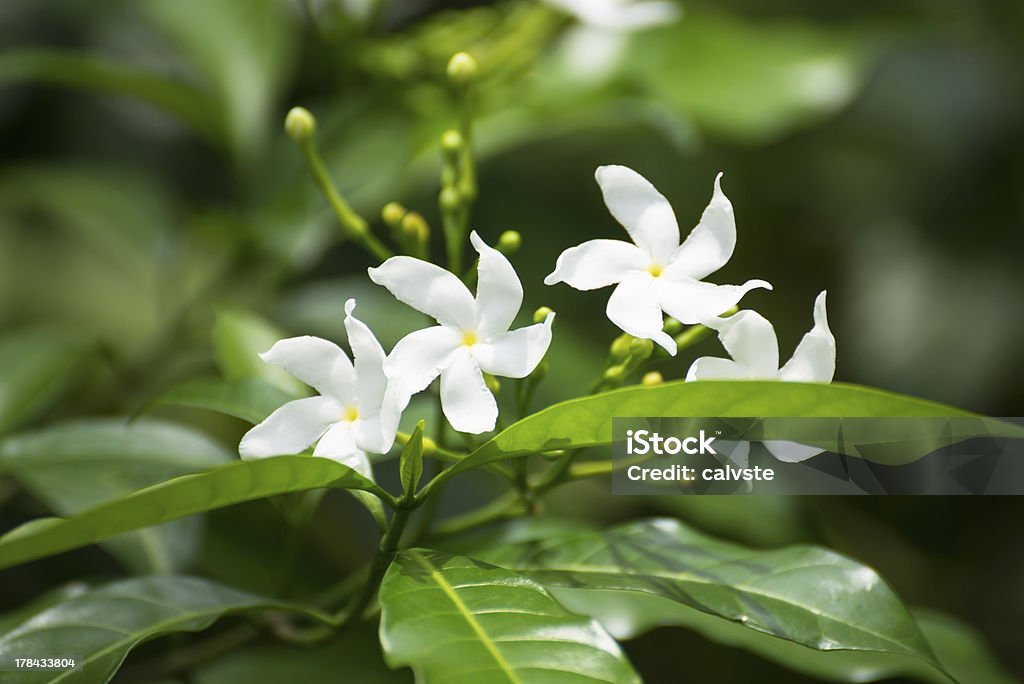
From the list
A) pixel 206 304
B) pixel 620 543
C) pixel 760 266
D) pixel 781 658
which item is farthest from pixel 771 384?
pixel 760 266

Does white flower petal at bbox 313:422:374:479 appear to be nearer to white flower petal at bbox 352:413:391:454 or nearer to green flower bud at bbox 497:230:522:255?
white flower petal at bbox 352:413:391:454

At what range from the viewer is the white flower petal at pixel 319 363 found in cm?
64

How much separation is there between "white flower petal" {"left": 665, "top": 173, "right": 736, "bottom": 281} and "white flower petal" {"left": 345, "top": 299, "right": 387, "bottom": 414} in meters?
0.22

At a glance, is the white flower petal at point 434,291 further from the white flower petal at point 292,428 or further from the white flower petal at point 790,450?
the white flower petal at point 790,450

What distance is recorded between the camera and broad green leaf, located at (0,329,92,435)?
1.05m

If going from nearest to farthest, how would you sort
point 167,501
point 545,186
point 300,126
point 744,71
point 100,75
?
point 167,501 < point 300,126 < point 100,75 < point 744,71 < point 545,186

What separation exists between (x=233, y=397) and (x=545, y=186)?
130 centimetres

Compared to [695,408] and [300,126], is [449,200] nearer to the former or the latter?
[300,126]

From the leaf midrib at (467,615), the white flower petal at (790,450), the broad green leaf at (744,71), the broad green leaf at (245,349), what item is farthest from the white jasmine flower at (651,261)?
the broad green leaf at (744,71)

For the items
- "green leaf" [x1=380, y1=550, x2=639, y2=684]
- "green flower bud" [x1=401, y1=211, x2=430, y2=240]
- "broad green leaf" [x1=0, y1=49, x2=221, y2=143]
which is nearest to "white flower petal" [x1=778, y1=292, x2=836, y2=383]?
"green leaf" [x1=380, y1=550, x2=639, y2=684]

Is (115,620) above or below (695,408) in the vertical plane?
below

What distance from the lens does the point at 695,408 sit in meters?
0.56

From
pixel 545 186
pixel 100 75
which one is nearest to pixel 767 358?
pixel 100 75

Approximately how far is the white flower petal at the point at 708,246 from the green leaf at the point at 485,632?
25 cm
